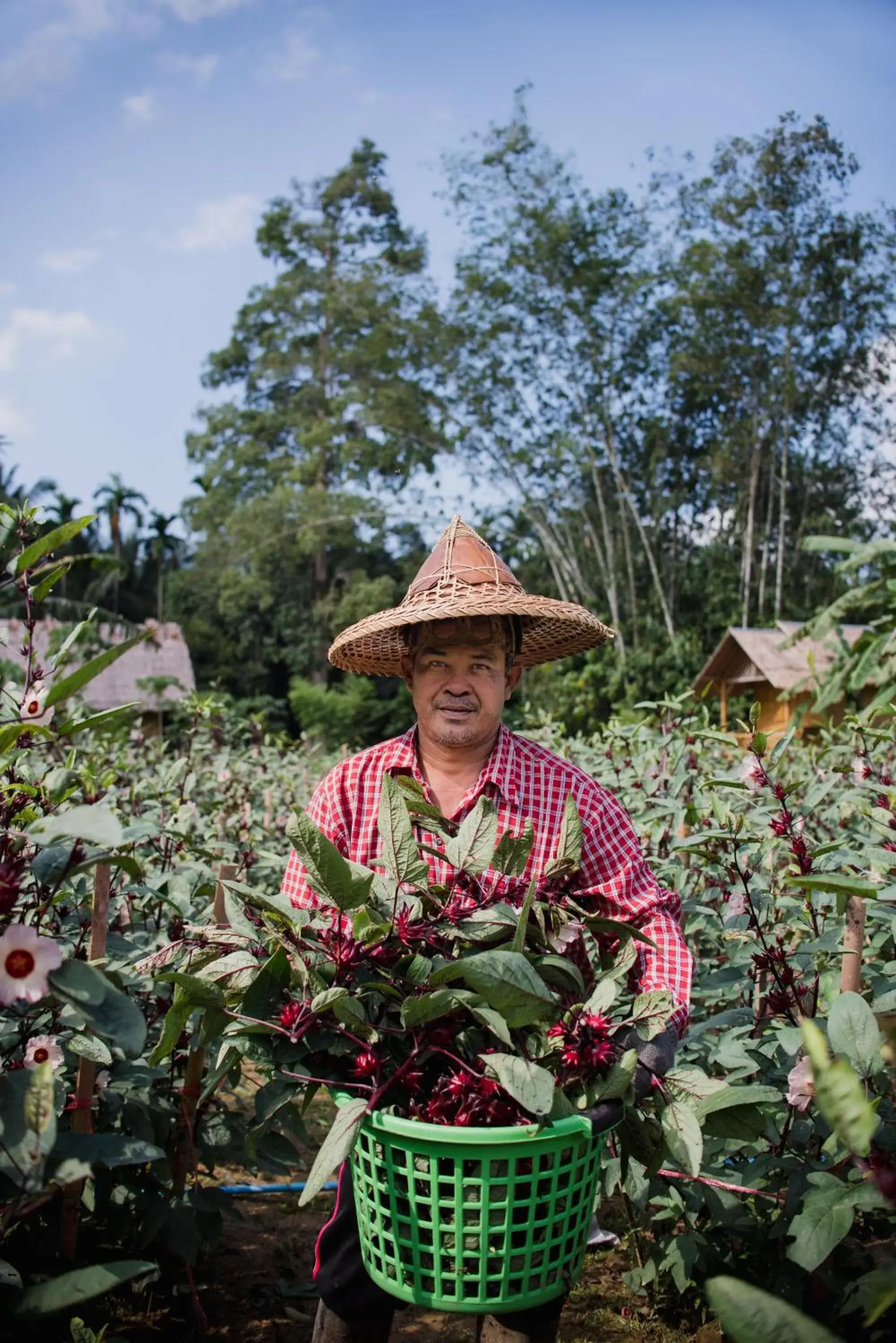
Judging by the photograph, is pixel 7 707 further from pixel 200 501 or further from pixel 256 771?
pixel 200 501

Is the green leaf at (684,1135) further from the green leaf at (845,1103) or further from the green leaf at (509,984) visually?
the green leaf at (845,1103)

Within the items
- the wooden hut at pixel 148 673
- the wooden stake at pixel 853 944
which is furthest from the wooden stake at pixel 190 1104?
the wooden hut at pixel 148 673

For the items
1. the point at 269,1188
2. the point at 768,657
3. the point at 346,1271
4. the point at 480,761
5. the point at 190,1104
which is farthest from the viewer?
the point at 768,657

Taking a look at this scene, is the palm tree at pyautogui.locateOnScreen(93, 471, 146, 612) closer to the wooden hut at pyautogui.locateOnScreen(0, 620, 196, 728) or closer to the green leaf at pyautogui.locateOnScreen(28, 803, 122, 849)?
the wooden hut at pyautogui.locateOnScreen(0, 620, 196, 728)

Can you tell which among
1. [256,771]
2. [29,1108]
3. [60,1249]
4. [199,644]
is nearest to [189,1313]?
[60,1249]

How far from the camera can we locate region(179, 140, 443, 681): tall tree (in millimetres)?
23344

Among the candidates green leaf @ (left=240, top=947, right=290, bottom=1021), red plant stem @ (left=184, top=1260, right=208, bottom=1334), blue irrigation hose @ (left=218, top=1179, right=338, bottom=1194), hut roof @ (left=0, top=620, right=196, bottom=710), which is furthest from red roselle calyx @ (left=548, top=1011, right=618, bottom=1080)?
hut roof @ (left=0, top=620, right=196, bottom=710)

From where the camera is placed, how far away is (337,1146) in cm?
105

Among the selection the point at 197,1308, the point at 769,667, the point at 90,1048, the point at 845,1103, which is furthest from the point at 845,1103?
the point at 769,667

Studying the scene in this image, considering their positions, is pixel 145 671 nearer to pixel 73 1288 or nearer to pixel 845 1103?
pixel 73 1288

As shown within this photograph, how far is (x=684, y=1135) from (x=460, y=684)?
89 centimetres

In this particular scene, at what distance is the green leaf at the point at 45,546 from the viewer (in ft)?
3.94

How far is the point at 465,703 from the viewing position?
6.05 ft

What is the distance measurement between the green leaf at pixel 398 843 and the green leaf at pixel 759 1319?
0.68 metres
